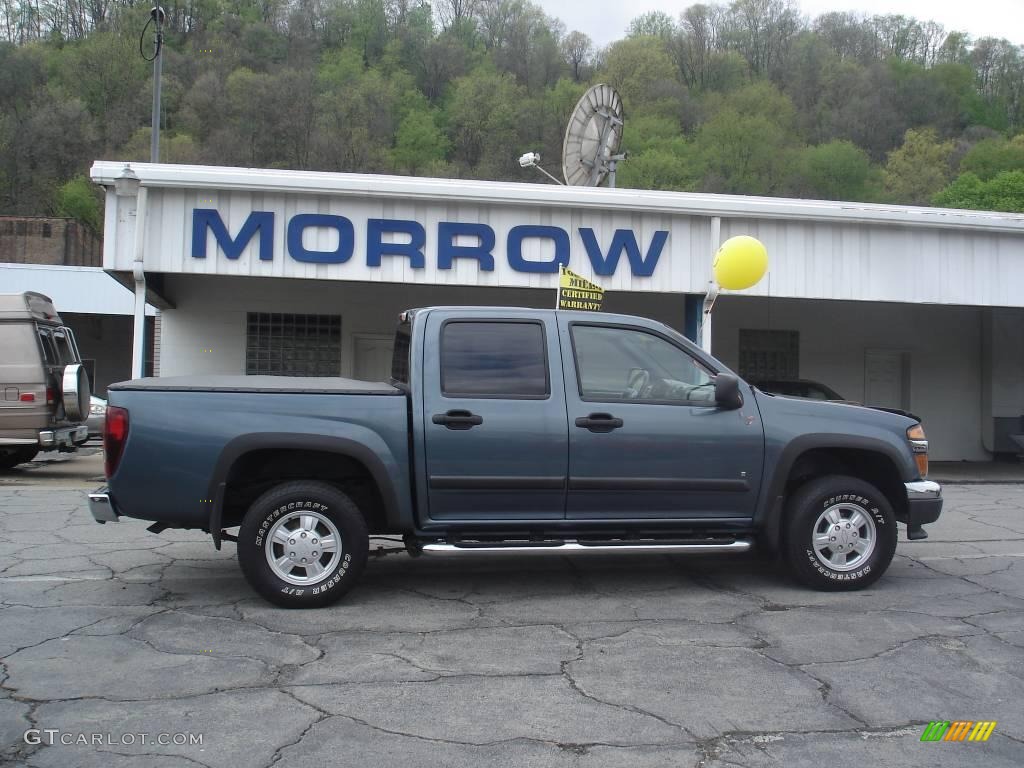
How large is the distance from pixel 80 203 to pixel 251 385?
5226cm

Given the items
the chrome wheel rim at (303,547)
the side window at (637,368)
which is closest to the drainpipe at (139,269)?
the chrome wheel rim at (303,547)

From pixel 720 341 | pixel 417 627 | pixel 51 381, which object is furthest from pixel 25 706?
pixel 720 341

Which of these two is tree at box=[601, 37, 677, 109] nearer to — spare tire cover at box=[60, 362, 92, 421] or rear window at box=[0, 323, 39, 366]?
spare tire cover at box=[60, 362, 92, 421]

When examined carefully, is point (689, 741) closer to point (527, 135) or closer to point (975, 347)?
point (975, 347)

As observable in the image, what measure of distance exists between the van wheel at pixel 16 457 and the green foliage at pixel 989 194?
155 ft

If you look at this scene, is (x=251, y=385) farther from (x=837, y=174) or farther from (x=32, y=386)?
(x=837, y=174)

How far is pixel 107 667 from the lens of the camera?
15.3 feet

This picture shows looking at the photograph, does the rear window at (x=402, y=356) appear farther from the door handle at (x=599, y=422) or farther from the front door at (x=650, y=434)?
the door handle at (x=599, y=422)

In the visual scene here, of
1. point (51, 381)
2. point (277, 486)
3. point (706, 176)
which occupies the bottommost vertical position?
point (277, 486)

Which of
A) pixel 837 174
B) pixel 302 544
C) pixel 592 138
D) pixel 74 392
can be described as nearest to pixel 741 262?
pixel 592 138

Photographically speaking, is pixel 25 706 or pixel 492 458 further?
pixel 492 458

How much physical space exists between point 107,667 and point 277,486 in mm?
1460

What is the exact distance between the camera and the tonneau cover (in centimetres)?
560

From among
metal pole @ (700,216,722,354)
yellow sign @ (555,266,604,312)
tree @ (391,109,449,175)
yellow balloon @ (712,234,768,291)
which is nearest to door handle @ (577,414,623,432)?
yellow sign @ (555,266,604,312)
